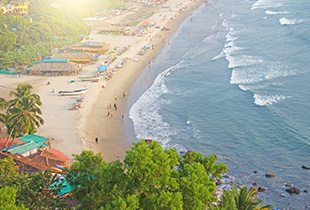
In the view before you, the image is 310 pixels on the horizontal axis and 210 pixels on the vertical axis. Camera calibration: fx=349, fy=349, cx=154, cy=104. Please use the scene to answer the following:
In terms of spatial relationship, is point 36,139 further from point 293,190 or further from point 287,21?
point 287,21

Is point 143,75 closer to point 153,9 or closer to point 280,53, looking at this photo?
point 280,53

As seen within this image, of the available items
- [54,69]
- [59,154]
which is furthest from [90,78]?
[59,154]

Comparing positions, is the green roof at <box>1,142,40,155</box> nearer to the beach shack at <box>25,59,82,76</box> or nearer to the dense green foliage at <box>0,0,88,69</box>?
the beach shack at <box>25,59,82,76</box>

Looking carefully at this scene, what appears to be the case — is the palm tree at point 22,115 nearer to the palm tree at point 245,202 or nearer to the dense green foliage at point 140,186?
the dense green foliage at point 140,186

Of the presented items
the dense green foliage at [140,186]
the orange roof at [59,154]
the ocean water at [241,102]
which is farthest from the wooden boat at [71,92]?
the dense green foliage at [140,186]

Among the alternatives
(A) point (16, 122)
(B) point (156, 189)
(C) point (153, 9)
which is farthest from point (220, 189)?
(C) point (153, 9)

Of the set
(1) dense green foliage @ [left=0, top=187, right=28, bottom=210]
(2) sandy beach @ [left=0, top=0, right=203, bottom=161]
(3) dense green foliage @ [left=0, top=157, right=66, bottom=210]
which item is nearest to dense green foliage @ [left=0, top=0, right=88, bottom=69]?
(2) sandy beach @ [left=0, top=0, right=203, bottom=161]
